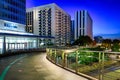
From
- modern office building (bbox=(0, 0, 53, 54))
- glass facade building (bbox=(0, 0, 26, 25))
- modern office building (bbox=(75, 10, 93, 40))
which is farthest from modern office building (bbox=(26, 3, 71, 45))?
modern office building (bbox=(75, 10, 93, 40))

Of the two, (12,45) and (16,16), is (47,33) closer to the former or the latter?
(16,16)

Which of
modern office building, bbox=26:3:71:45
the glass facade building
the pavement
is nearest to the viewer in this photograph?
the pavement

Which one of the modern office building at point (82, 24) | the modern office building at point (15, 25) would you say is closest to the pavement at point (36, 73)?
the modern office building at point (15, 25)

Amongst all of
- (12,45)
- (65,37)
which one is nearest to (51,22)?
(65,37)

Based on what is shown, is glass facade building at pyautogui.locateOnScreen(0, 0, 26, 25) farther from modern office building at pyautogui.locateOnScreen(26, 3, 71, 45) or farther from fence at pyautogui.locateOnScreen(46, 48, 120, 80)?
fence at pyautogui.locateOnScreen(46, 48, 120, 80)

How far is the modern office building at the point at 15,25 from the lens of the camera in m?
47.0

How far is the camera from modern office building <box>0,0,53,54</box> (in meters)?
47.0

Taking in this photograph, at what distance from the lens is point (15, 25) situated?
6588 cm

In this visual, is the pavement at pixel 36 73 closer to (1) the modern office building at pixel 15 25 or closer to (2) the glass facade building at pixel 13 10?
(1) the modern office building at pixel 15 25

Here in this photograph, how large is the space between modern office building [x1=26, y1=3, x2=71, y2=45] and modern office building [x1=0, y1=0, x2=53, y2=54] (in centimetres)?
4902

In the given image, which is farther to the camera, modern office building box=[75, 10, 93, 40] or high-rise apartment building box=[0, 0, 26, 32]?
modern office building box=[75, 10, 93, 40]

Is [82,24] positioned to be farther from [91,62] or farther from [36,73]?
[36,73]

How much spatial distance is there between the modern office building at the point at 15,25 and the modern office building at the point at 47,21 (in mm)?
49023

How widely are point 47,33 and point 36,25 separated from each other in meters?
12.2
